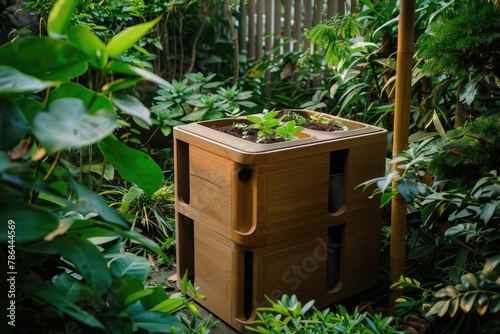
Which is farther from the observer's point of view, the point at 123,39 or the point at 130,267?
the point at 130,267

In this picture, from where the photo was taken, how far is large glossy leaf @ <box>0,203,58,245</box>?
1205 millimetres

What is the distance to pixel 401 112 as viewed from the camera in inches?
86.5

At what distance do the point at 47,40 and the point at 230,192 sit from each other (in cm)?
107

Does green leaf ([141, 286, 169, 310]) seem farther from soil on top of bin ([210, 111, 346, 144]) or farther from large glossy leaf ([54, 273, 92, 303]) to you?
soil on top of bin ([210, 111, 346, 144])

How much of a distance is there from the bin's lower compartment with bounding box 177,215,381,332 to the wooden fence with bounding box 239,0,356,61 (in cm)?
193

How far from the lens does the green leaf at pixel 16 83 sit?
1.16 m

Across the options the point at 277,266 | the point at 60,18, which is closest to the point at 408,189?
the point at 277,266

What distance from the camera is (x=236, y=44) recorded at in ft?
13.4

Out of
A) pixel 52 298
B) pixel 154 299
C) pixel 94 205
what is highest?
pixel 94 205

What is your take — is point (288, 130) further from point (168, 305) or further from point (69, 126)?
point (69, 126)

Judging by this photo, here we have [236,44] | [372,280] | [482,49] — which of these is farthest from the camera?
[236,44]

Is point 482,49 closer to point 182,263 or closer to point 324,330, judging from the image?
point 324,330

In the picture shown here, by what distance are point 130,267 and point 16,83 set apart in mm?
670

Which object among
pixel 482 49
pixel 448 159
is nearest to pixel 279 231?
pixel 448 159
